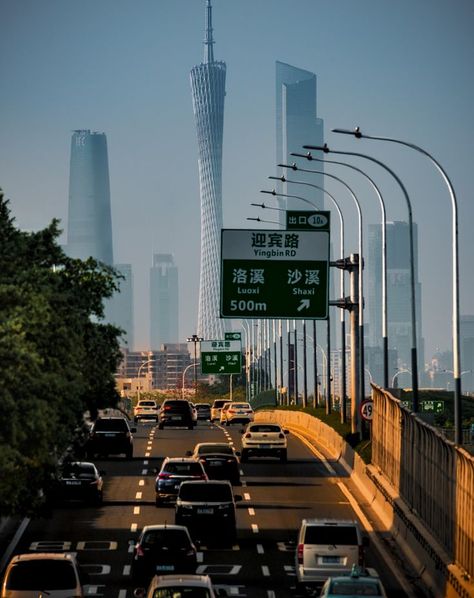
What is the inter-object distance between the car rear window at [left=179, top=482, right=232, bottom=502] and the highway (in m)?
1.32

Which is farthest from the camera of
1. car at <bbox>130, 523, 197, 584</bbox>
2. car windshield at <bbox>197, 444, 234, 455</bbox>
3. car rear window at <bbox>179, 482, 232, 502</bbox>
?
car windshield at <bbox>197, 444, 234, 455</bbox>

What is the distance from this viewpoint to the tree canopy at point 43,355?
115 ft

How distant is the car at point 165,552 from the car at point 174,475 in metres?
15.5

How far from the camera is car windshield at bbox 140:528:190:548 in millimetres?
39406

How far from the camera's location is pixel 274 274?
64125mm

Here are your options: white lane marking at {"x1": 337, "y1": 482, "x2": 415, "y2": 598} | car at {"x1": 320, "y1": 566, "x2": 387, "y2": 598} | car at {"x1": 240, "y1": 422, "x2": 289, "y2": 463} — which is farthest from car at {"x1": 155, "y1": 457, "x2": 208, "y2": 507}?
car at {"x1": 320, "y1": 566, "x2": 387, "y2": 598}

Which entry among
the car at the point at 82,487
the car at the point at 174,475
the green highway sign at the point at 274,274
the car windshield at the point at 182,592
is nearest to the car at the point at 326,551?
the car windshield at the point at 182,592

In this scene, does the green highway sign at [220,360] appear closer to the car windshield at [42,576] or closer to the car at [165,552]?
the car at [165,552]

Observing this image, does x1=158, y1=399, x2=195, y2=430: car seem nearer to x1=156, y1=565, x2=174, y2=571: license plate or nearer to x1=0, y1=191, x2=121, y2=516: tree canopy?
x1=0, y1=191, x2=121, y2=516: tree canopy

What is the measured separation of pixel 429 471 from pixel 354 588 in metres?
12.3

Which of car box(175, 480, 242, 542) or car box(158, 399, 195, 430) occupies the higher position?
car box(158, 399, 195, 430)

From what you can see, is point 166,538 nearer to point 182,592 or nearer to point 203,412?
point 182,592

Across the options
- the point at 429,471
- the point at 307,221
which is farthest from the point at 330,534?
the point at 307,221

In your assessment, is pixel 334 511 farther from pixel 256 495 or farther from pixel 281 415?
pixel 281 415
